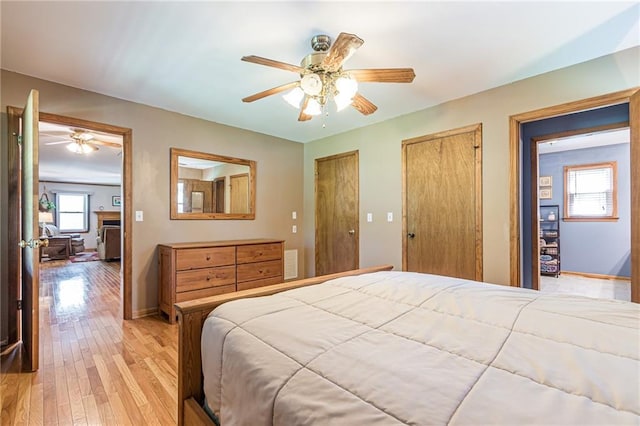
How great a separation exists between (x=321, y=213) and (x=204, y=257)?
196cm

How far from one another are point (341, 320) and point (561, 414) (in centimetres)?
69

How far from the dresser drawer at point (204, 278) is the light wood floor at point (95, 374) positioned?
1.42ft

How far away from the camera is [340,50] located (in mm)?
1752

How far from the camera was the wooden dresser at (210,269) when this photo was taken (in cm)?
309

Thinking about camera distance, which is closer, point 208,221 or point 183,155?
point 183,155

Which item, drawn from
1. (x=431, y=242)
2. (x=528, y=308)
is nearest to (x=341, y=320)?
(x=528, y=308)

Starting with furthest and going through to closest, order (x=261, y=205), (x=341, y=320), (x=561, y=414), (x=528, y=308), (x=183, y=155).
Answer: (x=261, y=205) → (x=183, y=155) → (x=528, y=308) → (x=341, y=320) → (x=561, y=414)

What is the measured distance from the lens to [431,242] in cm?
337

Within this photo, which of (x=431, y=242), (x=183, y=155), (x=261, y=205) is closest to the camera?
(x=431, y=242)

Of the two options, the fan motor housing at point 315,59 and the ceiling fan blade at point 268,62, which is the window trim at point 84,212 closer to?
the ceiling fan blade at point 268,62

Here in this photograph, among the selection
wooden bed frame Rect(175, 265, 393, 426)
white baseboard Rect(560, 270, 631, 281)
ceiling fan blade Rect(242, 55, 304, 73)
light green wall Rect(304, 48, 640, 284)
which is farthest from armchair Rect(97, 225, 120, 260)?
white baseboard Rect(560, 270, 631, 281)

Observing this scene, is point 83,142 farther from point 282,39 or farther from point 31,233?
point 282,39

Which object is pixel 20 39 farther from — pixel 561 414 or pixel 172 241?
pixel 561 414

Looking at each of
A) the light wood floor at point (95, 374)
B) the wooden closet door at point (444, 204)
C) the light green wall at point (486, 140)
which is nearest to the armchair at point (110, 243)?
the light wood floor at point (95, 374)
